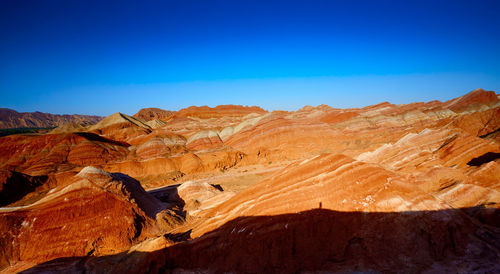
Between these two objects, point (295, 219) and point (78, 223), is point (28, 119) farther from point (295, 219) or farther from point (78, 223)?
point (295, 219)

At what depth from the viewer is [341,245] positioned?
17.6ft

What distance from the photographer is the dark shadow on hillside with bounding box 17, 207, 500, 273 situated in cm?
466

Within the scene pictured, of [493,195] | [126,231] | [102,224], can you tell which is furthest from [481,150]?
[102,224]

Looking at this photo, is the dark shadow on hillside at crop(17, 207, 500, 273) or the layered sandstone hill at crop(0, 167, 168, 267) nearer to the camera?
the dark shadow on hillside at crop(17, 207, 500, 273)

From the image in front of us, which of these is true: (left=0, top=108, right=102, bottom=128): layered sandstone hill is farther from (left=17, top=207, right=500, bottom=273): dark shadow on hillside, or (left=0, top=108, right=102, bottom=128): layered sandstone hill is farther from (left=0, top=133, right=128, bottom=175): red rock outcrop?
(left=17, top=207, right=500, bottom=273): dark shadow on hillside

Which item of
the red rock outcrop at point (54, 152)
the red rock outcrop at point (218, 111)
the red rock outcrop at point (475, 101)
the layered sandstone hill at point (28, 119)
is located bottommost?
the red rock outcrop at point (54, 152)

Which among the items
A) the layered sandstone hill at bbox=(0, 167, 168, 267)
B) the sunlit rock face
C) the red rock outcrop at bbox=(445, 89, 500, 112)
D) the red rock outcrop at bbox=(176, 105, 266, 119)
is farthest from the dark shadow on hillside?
the red rock outcrop at bbox=(176, 105, 266, 119)

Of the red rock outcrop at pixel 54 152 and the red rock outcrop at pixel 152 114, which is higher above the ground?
the red rock outcrop at pixel 152 114

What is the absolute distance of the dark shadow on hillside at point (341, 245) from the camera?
4.66m

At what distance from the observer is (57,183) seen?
21891 mm

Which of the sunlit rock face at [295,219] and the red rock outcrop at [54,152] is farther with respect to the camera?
the red rock outcrop at [54,152]

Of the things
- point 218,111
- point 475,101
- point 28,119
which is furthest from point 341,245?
point 28,119

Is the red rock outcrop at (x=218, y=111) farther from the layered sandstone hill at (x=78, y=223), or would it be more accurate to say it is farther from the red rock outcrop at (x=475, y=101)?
the layered sandstone hill at (x=78, y=223)

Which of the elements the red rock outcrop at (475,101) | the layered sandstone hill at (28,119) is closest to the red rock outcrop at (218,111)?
the red rock outcrop at (475,101)
